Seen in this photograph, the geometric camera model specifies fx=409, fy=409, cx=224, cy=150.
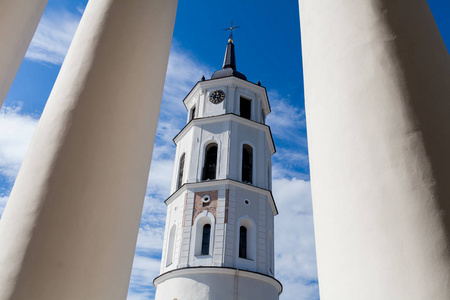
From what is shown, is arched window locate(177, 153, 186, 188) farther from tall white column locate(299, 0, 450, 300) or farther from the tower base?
tall white column locate(299, 0, 450, 300)

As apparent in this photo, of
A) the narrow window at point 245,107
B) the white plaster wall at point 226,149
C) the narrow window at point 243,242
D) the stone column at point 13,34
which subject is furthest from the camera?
the narrow window at point 245,107

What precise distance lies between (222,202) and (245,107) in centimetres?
991

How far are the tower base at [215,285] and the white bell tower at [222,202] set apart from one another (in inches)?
2.2

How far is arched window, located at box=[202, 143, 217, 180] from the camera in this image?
28.9 metres

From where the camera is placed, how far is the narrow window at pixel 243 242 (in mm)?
25938

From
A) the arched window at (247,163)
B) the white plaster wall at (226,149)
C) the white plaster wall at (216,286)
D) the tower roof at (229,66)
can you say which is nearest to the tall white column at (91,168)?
the white plaster wall at (216,286)

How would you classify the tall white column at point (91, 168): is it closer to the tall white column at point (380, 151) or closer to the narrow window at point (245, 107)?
the tall white column at point (380, 151)

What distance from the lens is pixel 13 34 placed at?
10.8 feet

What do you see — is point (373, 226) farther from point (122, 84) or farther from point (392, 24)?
point (122, 84)

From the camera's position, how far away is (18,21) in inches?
131

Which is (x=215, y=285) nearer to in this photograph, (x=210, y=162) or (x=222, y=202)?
(x=222, y=202)

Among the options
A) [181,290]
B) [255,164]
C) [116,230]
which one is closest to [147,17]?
[116,230]

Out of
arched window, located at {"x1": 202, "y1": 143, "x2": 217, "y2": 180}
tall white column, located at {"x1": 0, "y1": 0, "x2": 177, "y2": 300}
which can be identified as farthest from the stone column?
arched window, located at {"x1": 202, "y1": 143, "x2": 217, "y2": 180}

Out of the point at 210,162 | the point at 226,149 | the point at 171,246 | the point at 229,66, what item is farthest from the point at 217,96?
the point at 171,246
